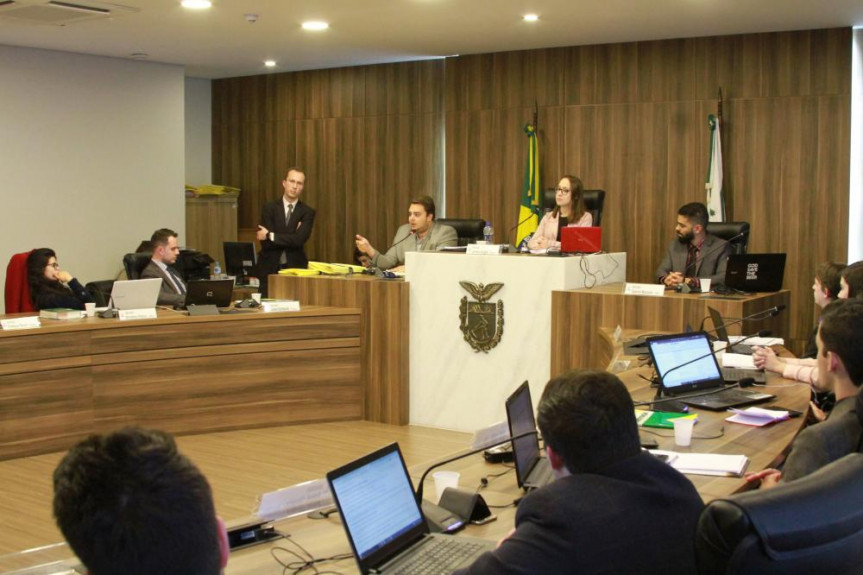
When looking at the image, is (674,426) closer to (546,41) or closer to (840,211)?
(840,211)

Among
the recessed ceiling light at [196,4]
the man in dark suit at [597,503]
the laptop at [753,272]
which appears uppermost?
the recessed ceiling light at [196,4]

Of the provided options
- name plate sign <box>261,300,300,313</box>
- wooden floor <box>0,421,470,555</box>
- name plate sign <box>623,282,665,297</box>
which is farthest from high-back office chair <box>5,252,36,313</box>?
name plate sign <box>623,282,665,297</box>

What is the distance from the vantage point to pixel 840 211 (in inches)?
322

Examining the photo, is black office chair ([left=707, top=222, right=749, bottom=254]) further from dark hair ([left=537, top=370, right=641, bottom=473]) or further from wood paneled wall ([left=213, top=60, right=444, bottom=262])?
dark hair ([left=537, top=370, right=641, bottom=473])

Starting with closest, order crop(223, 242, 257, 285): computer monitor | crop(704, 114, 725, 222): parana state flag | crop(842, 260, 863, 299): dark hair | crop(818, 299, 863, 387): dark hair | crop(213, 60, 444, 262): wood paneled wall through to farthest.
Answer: crop(818, 299, 863, 387): dark hair < crop(842, 260, 863, 299): dark hair < crop(704, 114, 725, 222): parana state flag < crop(223, 242, 257, 285): computer monitor < crop(213, 60, 444, 262): wood paneled wall

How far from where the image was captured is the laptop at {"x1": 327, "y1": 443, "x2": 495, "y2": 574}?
2.16 metres

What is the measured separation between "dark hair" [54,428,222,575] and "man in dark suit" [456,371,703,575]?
676 mm

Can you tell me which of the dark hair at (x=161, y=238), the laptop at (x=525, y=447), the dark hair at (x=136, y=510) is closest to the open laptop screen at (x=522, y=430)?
the laptop at (x=525, y=447)

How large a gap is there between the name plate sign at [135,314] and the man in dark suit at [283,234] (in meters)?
2.74

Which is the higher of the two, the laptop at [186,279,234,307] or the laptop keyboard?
the laptop at [186,279,234,307]

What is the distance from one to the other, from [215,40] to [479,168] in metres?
2.74

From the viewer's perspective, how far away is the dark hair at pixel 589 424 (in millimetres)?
1993

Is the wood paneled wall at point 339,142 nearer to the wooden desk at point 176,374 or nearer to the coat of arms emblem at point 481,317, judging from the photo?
the wooden desk at point 176,374

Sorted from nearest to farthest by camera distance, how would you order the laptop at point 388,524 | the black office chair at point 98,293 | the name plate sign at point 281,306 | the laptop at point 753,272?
the laptop at point 388,524, the laptop at point 753,272, the name plate sign at point 281,306, the black office chair at point 98,293
